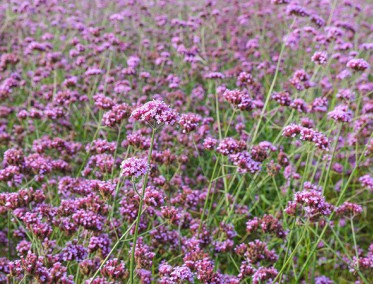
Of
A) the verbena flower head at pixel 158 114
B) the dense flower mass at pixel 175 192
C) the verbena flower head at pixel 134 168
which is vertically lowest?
the dense flower mass at pixel 175 192

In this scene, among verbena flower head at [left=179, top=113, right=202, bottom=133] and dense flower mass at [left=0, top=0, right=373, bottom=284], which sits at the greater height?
verbena flower head at [left=179, top=113, right=202, bottom=133]

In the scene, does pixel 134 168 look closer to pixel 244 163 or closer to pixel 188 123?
pixel 188 123

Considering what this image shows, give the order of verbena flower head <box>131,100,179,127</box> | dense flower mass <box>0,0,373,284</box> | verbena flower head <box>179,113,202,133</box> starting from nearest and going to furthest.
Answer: verbena flower head <box>131,100,179,127</box>
dense flower mass <box>0,0,373,284</box>
verbena flower head <box>179,113,202,133</box>

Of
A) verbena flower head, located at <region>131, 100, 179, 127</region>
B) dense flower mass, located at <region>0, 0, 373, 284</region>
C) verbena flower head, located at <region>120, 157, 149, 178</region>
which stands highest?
verbena flower head, located at <region>131, 100, 179, 127</region>

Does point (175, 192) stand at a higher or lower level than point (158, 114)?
lower

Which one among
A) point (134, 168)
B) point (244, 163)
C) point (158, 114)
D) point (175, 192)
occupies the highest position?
point (158, 114)

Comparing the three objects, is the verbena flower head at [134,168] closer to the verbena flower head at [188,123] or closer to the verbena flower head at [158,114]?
the verbena flower head at [158,114]

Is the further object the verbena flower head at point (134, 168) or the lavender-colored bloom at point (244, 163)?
the lavender-colored bloom at point (244, 163)

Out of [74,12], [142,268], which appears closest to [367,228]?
[142,268]

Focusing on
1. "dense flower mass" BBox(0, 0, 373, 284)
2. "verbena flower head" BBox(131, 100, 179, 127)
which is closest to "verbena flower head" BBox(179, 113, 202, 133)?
"dense flower mass" BBox(0, 0, 373, 284)

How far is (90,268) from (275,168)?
5.31 ft

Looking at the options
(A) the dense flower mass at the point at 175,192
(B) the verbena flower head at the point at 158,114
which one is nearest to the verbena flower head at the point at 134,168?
(A) the dense flower mass at the point at 175,192

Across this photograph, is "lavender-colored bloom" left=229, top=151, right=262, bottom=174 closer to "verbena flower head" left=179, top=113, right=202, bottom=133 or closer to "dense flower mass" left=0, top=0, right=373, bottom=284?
"dense flower mass" left=0, top=0, right=373, bottom=284

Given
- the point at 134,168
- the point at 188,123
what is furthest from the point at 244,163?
the point at 134,168
